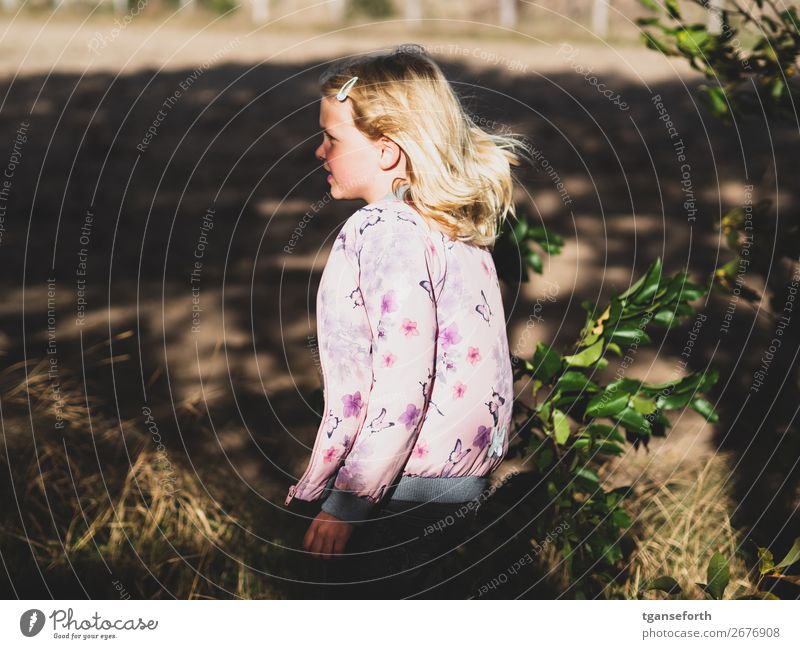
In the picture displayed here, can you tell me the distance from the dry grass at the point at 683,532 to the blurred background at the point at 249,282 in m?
0.01

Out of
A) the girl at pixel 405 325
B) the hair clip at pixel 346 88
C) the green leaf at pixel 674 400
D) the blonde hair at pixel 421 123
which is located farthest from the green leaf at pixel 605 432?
the hair clip at pixel 346 88

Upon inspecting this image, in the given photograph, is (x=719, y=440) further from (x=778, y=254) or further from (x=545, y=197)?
(x=545, y=197)

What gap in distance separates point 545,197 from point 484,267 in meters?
3.89

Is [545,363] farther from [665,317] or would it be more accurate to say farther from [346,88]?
[346,88]

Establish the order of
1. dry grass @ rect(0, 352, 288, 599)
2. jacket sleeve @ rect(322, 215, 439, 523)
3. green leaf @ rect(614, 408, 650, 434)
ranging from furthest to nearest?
dry grass @ rect(0, 352, 288, 599)
green leaf @ rect(614, 408, 650, 434)
jacket sleeve @ rect(322, 215, 439, 523)

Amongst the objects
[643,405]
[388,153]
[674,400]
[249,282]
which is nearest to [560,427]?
[643,405]

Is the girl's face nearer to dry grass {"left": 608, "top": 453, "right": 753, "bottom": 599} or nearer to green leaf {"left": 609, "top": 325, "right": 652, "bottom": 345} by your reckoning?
green leaf {"left": 609, "top": 325, "right": 652, "bottom": 345}

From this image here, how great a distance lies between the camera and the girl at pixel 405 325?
172cm

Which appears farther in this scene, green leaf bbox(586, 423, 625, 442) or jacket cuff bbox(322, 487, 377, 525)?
green leaf bbox(586, 423, 625, 442)

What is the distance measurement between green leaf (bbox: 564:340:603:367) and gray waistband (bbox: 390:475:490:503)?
2.45 ft

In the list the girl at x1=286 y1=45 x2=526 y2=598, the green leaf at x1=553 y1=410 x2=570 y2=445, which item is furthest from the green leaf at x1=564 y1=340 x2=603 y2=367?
the girl at x1=286 y1=45 x2=526 y2=598

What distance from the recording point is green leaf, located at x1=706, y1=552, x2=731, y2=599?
2.36 metres

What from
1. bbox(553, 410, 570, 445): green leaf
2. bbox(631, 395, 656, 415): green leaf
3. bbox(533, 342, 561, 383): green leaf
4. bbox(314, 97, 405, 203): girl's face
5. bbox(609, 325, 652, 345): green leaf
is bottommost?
bbox(553, 410, 570, 445): green leaf
